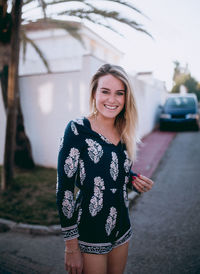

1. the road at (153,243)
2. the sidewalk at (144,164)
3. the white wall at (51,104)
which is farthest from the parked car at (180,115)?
the road at (153,243)

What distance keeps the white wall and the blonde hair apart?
4.25 metres

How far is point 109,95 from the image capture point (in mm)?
1699

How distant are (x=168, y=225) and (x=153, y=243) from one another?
24.3 inches

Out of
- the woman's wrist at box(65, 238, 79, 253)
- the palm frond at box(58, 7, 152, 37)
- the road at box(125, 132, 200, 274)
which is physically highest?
the palm frond at box(58, 7, 152, 37)

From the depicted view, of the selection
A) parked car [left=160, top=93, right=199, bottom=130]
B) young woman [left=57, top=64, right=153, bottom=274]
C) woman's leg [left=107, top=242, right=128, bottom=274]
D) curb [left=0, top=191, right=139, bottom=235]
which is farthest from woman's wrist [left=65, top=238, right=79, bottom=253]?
parked car [left=160, top=93, right=199, bottom=130]

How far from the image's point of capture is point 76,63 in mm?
17328

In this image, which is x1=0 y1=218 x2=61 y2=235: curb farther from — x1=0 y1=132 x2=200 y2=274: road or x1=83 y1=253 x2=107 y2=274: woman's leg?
x1=83 y1=253 x2=107 y2=274: woman's leg

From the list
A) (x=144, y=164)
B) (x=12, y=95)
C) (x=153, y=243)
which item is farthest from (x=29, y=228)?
(x=144, y=164)

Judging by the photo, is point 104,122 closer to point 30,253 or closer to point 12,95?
point 30,253

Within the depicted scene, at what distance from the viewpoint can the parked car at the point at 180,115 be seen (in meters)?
12.1

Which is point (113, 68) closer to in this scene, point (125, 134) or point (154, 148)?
point (125, 134)

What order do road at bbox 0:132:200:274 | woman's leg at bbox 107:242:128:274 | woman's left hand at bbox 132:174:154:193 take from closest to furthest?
woman's leg at bbox 107:242:128:274
woman's left hand at bbox 132:174:154:193
road at bbox 0:132:200:274

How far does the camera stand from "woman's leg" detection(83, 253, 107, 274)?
1505 millimetres

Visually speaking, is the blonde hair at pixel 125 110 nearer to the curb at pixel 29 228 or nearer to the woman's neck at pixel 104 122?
the woman's neck at pixel 104 122
